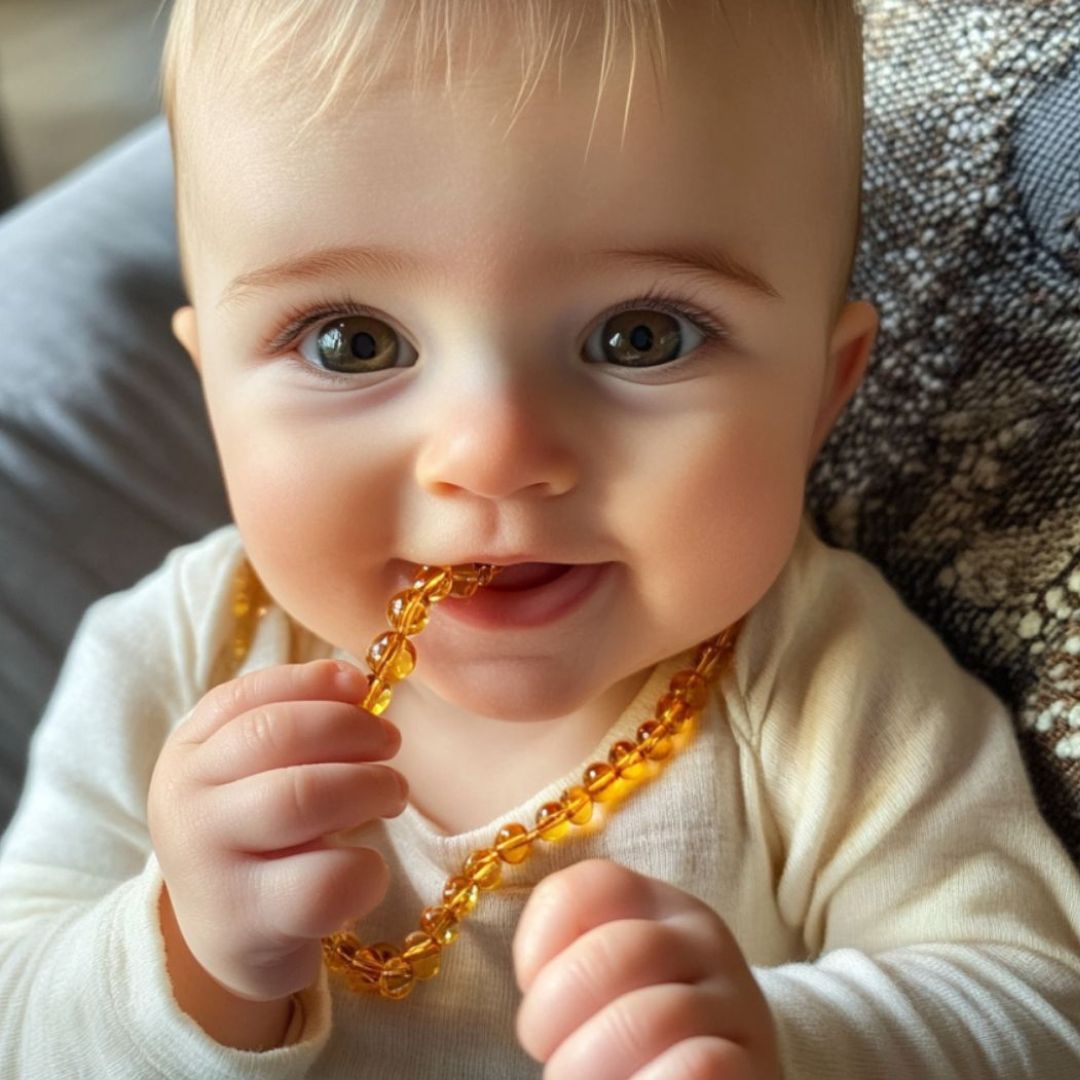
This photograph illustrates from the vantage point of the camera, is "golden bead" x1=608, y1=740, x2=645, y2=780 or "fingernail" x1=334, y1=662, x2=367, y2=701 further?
"golden bead" x1=608, y1=740, x2=645, y2=780

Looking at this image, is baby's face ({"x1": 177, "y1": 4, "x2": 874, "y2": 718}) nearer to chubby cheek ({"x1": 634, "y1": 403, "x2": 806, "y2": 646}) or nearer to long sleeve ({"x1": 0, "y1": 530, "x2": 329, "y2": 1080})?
chubby cheek ({"x1": 634, "y1": 403, "x2": 806, "y2": 646})

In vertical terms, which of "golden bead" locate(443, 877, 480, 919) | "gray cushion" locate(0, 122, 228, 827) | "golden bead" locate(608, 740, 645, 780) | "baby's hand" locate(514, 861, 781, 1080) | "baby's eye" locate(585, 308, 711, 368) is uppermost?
"gray cushion" locate(0, 122, 228, 827)

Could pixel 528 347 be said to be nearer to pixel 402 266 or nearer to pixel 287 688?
pixel 402 266

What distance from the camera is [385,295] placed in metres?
0.59

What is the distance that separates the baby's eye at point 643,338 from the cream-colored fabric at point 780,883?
189mm

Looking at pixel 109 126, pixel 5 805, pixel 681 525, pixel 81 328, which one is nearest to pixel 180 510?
pixel 81 328

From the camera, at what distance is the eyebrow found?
579 mm

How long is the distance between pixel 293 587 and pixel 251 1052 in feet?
0.71

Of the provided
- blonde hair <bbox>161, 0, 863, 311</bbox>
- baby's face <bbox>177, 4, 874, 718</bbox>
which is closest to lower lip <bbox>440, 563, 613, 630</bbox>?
baby's face <bbox>177, 4, 874, 718</bbox>

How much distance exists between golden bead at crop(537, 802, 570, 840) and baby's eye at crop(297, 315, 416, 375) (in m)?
0.25

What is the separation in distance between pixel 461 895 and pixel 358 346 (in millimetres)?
282

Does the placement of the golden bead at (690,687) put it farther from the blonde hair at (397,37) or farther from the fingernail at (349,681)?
the blonde hair at (397,37)

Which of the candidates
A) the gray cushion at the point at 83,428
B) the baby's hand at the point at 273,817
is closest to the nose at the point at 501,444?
the baby's hand at the point at 273,817

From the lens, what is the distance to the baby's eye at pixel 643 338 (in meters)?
0.61
